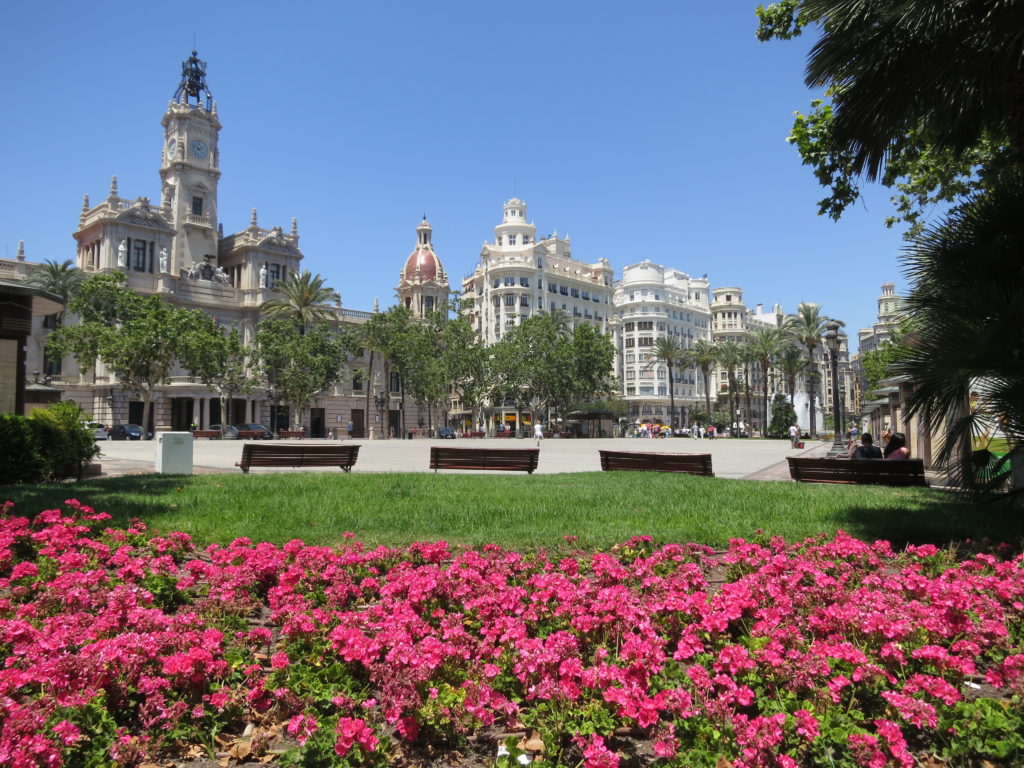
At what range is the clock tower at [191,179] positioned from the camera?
60844 mm

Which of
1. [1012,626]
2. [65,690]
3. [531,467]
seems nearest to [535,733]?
[65,690]

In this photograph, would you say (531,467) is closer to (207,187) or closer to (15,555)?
(15,555)

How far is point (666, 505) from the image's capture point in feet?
29.6

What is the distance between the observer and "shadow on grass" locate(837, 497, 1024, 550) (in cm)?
678

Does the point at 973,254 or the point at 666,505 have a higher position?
the point at 973,254

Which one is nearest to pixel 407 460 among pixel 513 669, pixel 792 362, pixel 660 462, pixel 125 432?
pixel 660 462

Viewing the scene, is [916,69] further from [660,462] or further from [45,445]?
[45,445]

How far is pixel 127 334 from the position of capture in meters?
42.8

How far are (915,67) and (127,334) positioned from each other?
4631 centimetres

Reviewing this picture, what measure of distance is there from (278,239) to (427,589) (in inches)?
2646

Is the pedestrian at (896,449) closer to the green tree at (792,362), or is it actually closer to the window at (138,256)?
the green tree at (792,362)

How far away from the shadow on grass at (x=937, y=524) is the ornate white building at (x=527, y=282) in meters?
80.5

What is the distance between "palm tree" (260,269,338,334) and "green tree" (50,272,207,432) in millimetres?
10015

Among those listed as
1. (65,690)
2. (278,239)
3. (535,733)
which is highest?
(278,239)
